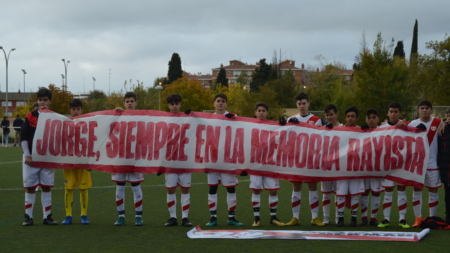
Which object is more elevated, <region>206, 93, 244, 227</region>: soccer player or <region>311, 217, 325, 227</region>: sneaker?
<region>206, 93, 244, 227</region>: soccer player

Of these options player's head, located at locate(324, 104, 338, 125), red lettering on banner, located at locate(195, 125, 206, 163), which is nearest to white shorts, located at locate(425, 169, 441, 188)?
player's head, located at locate(324, 104, 338, 125)

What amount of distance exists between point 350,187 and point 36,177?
487 centimetres

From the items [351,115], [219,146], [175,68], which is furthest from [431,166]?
[175,68]

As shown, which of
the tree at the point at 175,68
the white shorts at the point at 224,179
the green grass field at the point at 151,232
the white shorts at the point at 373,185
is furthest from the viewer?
the tree at the point at 175,68

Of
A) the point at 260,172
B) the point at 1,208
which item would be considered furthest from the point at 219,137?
the point at 1,208

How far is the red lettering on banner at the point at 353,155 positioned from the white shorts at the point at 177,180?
2.51 metres

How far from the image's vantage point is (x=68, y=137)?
8164mm

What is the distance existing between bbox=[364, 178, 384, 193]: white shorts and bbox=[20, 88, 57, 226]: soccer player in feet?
16.0

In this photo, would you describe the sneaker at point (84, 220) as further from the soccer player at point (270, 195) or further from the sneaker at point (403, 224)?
the sneaker at point (403, 224)

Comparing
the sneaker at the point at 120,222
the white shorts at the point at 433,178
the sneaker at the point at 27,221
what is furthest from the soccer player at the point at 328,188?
the sneaker at the point at 27,221

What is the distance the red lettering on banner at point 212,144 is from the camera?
8023 mm

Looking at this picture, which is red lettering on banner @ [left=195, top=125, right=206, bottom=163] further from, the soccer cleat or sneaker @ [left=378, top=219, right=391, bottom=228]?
the soccer cleat

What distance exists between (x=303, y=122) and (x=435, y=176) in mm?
2162

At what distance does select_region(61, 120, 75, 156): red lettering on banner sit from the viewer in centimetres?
812
